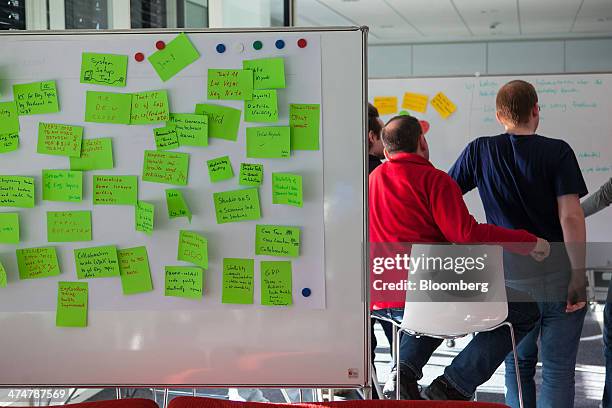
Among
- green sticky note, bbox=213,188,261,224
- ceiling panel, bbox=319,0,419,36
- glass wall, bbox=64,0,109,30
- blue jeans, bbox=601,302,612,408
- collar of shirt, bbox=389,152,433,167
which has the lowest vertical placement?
blue jeans, bbox=601,302,612,408

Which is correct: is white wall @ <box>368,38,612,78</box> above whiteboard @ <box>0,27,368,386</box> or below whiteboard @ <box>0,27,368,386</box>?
above

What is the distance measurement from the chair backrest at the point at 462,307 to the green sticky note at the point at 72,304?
3.40 feet

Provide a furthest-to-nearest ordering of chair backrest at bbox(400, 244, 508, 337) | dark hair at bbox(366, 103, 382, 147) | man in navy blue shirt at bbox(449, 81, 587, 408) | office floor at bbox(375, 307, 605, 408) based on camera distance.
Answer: office floor at bbox(375, 307, 605, 408)
dark hair at bbox(366, 103, 382, 147)
man in navy blue shirt at bbox(449, 81, 587, 408)
chair backrest at bbox(400, 244, 508, 337)

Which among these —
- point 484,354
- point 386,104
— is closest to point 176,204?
point 484,354

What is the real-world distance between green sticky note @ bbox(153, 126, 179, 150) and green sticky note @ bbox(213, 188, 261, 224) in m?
0.16

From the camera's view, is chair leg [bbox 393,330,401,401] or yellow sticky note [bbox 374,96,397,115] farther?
yellow sticky note [bbox 374,96,397,115]

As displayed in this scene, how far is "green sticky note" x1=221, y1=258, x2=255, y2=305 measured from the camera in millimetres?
1954

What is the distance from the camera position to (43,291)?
1.98m

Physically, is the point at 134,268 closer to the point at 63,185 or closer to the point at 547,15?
the point at 63,185

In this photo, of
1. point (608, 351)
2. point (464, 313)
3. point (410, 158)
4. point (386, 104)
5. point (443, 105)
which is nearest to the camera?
point (464, 313)

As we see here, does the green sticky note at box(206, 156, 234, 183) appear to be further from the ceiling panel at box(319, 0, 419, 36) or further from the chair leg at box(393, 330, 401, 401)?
the ceiling panel at box(319, 0, 419, 36)

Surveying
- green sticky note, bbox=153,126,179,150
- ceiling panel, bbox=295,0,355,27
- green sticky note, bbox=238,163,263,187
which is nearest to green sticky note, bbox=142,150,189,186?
green sticky note, bbox=153,126,179,150

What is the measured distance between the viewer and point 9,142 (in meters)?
1.95

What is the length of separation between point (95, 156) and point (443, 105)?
3045mm
